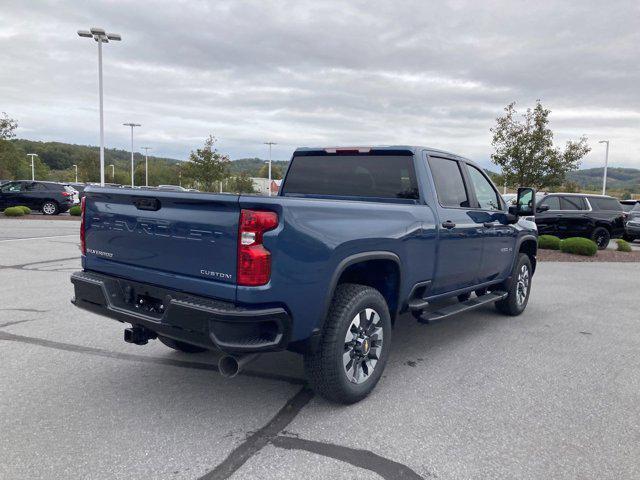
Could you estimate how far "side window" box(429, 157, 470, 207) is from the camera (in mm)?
4754

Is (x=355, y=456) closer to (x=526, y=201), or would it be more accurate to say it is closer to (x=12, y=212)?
(x=526, y=201)

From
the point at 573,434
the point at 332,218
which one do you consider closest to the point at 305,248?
the point at 332,218

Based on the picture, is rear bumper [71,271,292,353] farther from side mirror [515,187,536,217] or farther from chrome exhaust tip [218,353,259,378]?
side mirror [515,187,536,217]

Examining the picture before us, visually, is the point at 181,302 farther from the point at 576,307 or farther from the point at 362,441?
the point at 576,307

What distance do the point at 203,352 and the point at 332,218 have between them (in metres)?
2.21

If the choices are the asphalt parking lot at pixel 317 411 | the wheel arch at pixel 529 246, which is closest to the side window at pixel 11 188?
the asphalt parking lot at pixel 317 411

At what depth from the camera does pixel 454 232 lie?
4691 millimetres

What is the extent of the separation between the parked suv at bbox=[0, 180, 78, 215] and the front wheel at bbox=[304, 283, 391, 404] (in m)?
A: 24.4

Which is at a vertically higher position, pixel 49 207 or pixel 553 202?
pixel 553 202

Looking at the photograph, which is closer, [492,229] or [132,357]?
[132,357]

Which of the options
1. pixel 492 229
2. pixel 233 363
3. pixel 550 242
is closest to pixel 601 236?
pixel 550 242

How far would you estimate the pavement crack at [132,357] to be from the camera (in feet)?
13.7

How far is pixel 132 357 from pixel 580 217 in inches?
600

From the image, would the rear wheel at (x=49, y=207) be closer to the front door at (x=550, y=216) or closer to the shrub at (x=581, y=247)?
the front door at (x=550, y=216)
